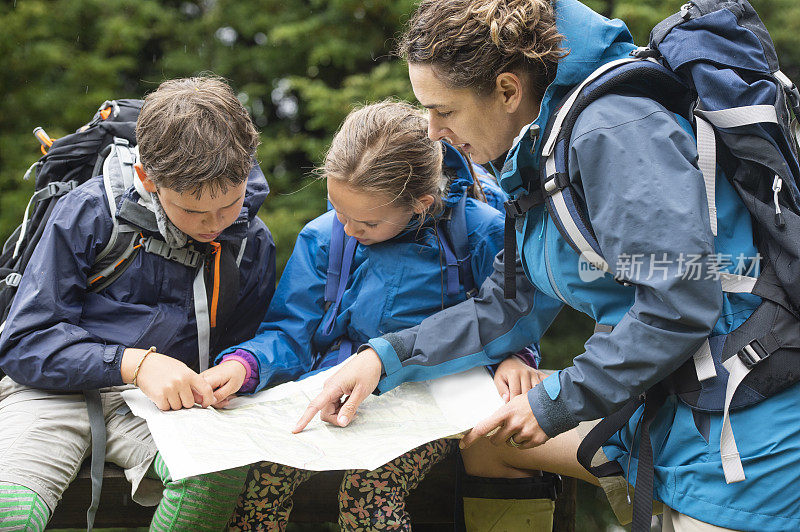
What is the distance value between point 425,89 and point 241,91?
10.00 ft

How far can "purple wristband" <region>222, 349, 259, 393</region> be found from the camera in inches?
96.7

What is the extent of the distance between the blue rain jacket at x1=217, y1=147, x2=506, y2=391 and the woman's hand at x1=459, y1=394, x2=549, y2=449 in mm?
644

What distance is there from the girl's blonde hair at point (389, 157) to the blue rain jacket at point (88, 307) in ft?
1.24

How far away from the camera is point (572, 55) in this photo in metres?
1.97

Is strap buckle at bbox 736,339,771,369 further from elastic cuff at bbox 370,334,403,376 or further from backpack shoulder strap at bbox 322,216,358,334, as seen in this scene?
backpack shoulder strap at bbox 322,216,358,334

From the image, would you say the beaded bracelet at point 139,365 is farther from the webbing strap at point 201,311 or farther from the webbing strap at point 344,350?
the webbing strap at point 344,350

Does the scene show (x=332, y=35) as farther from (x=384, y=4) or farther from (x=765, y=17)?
(x=765, y=17)

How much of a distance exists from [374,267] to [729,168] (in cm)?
123

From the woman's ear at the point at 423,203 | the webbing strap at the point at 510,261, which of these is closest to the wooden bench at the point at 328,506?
the webbing strap at the point at 510,261

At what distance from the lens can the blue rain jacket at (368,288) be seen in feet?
8.68

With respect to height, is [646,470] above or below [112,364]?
below

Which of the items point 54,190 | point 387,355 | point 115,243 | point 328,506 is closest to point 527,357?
point 387,355

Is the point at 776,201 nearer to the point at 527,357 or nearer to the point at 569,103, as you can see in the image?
the point at 569,103

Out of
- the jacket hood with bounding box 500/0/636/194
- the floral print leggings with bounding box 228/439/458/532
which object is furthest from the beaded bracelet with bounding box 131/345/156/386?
the jacket hood with bounding box 500/0/636/194
